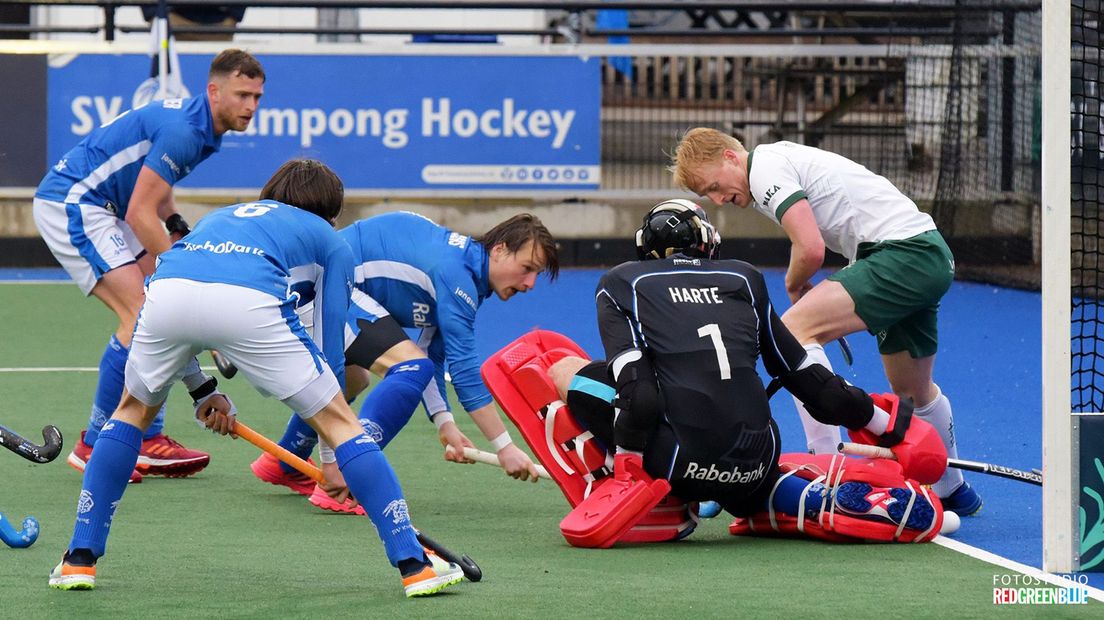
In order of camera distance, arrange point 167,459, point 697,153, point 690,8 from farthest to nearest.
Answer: point 690,8 < point 167,459 < point 697,153

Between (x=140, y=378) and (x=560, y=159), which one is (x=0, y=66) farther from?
(x=140, y=378)

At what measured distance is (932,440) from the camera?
5.61 metres

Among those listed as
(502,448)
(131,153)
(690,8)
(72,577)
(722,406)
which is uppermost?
(690,8)

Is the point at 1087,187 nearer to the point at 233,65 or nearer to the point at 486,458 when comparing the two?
the point at 486,458

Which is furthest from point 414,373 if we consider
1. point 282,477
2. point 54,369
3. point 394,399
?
point 54,369

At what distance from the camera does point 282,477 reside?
6.45 meters

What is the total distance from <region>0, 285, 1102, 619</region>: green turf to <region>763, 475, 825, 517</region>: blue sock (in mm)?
112

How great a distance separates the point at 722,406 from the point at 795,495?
442 mm

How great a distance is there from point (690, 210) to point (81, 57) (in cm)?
1007

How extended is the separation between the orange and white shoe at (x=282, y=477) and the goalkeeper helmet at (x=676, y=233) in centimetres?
175

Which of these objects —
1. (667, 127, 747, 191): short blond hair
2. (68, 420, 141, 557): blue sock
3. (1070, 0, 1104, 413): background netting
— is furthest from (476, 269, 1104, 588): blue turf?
(68, 420, 141, 557): blue sock

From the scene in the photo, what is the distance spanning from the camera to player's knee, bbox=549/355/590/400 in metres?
5.78

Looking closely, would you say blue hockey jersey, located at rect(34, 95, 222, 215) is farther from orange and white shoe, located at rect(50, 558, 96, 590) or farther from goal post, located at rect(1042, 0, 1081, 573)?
goal post, located at rect(1042, 0, 1081, 573)

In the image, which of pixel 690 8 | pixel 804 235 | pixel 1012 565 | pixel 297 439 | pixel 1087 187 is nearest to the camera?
pixel 1012 565
